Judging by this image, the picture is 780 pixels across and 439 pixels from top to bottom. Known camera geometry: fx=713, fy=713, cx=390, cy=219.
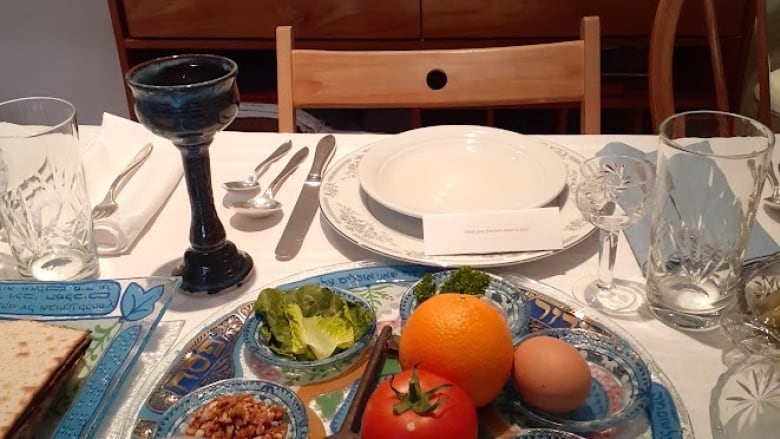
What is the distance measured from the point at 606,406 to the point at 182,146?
1.47 feet

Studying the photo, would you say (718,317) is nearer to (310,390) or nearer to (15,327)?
(310,390)

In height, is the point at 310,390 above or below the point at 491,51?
below

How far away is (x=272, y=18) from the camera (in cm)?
185

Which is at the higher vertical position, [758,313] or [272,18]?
[272,18]

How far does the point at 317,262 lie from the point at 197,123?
20 cm

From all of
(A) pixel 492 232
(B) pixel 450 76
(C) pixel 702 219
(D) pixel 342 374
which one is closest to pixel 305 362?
(D) pixel 342 374

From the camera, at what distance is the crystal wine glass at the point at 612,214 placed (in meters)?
0.67

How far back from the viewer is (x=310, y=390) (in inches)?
23.2

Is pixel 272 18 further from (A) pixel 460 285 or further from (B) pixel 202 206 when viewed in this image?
(A) pixel 460 285

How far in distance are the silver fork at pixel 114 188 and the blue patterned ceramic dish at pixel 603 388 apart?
1.71 ft

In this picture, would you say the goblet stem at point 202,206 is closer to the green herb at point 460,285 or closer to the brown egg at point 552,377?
the green herb at point 460,285

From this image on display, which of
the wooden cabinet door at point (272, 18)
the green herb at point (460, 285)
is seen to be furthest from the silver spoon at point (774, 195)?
the wooden cabinet door at point (272, 18)

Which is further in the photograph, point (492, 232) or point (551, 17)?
point (551, 17)

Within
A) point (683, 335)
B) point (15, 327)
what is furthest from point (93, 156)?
point (683, 335)
